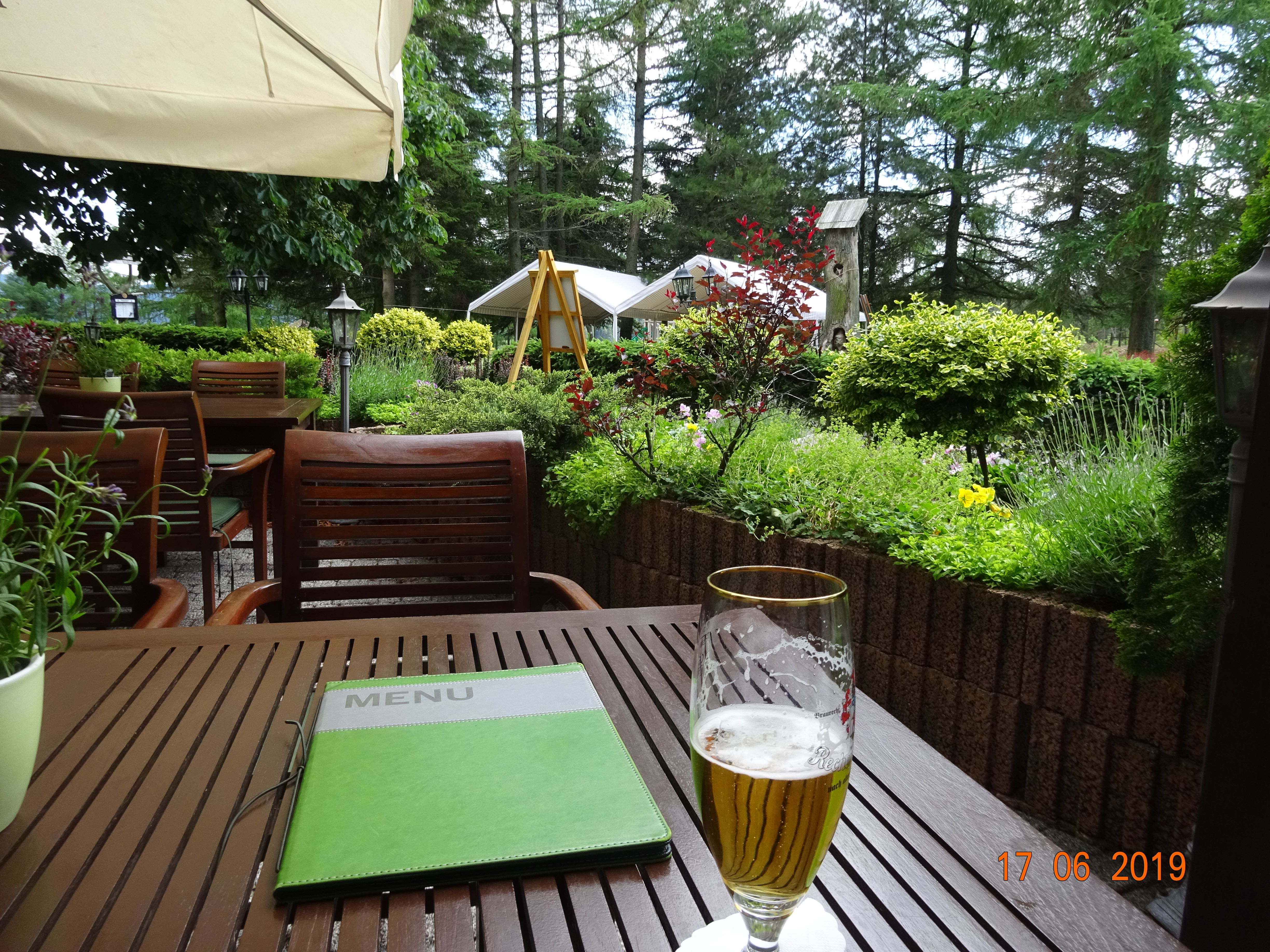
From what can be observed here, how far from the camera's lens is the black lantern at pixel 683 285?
9.88 meters

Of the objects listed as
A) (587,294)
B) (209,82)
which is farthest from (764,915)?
(587,294)

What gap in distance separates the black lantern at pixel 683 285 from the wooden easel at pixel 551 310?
1.83 m

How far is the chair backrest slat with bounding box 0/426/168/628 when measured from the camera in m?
1.57

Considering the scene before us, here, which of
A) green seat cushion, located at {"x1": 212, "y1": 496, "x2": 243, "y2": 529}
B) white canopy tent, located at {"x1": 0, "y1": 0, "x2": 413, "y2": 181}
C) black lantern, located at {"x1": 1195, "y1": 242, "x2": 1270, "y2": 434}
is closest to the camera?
black lantern, located at {"x1": 1195, "y1": 242, "x2": 1270, "y2": 434}

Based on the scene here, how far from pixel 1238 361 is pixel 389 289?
21.9m

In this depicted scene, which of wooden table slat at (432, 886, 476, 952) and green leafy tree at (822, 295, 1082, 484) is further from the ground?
green leafy tree at (822, 295, 1082, 484)

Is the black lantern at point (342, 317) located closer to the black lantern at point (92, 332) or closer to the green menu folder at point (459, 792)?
the black lantern at point (92, 332)

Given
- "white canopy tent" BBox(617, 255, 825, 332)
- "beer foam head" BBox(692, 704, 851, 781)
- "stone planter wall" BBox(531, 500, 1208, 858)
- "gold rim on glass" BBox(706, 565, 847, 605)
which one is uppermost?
"white canopy tent" BBox(617, 255, 825, 332)

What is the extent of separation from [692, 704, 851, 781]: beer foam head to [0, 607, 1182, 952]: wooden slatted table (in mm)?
168

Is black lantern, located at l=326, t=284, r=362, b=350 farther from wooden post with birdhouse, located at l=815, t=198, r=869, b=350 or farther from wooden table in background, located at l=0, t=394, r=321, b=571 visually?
wooden post with birdhouse, located at l=815, t=198, r=869, b=350

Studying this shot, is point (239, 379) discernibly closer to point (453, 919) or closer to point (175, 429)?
point (175, 429)

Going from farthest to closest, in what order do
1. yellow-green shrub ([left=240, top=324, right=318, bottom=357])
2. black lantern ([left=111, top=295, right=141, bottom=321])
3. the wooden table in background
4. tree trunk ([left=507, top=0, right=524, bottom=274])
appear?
tree trunk ([left=507, top=0, right=524, bottom=274]) → yellow-green shrub ([left=240, top=324, right=318, bottom=357]) → black lantern ([left=111, top=295, right=141, bottom=321]) → the wooden table in background

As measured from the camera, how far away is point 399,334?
14.5 meters
